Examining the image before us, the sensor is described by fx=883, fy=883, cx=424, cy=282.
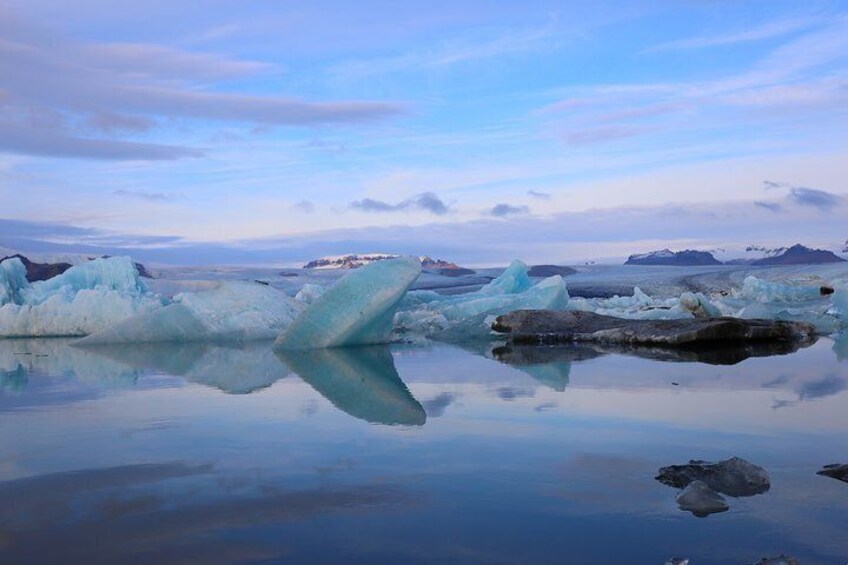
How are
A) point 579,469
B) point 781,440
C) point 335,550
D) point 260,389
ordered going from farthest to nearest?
point 260,389 → point 781,440 → point 579,469 → point 335,550

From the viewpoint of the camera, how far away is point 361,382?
18.7ft

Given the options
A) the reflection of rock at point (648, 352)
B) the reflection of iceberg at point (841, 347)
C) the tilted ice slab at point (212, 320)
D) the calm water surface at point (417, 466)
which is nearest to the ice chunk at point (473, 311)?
the tilted ice slab at point (212, 320)

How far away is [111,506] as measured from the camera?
2.49 m

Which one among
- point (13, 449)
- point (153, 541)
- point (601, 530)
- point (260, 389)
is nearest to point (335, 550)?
point (153, 541)

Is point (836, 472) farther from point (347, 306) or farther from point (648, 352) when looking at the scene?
point (347, 306)

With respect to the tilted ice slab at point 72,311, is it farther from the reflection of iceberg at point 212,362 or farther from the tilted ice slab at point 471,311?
the tilted ice slab at point 471,311

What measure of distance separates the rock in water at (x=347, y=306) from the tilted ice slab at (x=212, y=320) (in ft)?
7.97

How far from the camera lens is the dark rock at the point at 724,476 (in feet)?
8.28

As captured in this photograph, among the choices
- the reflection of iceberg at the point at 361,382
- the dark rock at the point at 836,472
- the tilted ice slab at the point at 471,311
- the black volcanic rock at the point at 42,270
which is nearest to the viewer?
the dark rock at the point at 836,472

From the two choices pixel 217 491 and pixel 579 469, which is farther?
pixel 579 469

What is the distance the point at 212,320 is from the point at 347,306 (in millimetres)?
2911

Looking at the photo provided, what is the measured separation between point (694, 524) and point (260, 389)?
3585mm

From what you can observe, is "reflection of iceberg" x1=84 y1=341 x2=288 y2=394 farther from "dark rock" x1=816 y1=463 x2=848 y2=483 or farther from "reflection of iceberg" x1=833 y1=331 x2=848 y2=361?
"reflection of iceberg" x1=833 y1=331 x2=848 y2=361

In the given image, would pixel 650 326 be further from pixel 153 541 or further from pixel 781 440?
pixel 153 541
